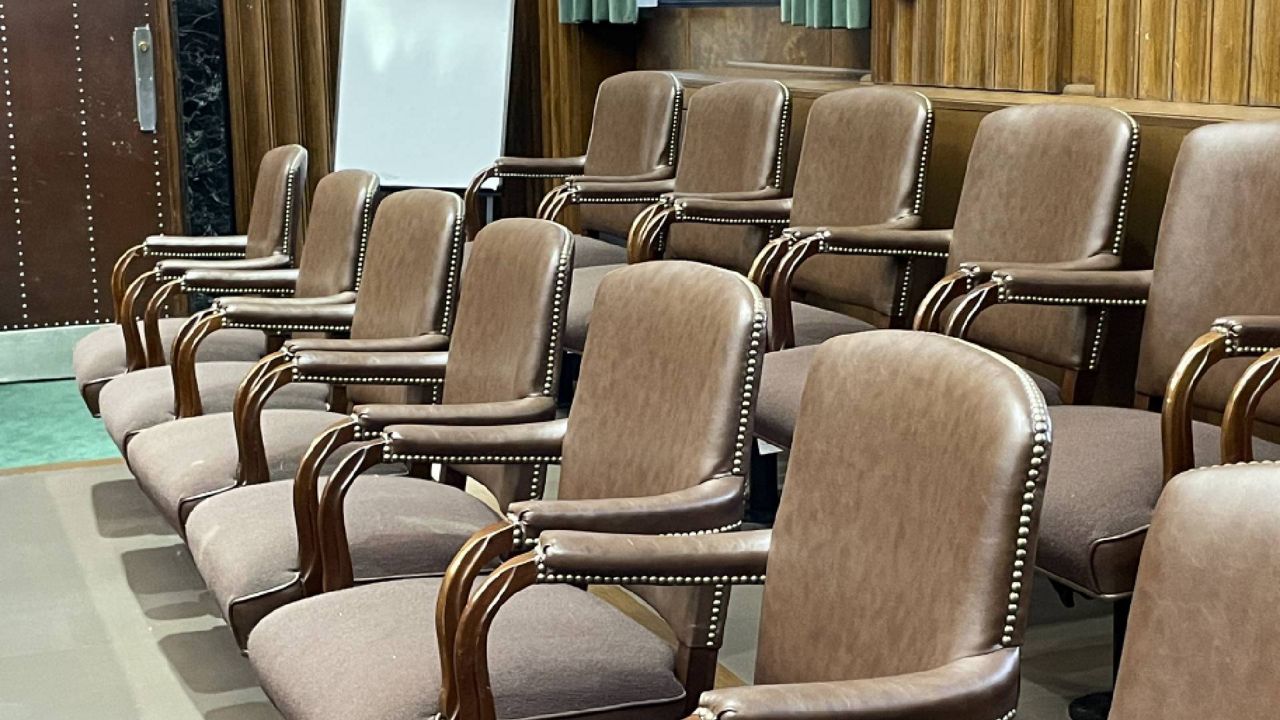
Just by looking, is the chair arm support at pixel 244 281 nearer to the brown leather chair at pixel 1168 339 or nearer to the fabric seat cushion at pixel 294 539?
the fabric seat cushion at pixel 294 539

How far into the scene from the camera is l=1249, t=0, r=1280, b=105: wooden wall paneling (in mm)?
2988

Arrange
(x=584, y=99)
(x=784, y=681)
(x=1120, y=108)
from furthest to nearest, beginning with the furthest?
(x=584, y=99)
(x=1120, y=108)
(x=784, y=681)

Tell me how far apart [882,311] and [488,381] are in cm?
107

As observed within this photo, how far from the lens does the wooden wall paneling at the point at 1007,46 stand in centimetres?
366

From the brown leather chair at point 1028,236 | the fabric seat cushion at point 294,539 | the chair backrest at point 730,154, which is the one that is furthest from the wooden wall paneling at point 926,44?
the fabric seat cushion at point 294,539

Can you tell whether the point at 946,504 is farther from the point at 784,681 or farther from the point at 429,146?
the point at 429,146

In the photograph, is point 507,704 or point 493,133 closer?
point 507,704

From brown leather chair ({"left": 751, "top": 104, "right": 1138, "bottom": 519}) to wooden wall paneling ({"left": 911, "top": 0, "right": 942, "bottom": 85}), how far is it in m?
0.77

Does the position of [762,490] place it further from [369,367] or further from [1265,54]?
[1265,54]

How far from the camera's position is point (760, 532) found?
5.98 ft

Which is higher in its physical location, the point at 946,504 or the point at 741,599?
the point at 946,504

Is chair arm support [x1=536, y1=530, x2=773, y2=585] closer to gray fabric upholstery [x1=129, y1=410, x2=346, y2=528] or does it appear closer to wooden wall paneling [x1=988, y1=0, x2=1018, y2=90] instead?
gray fabric upholstery [x1=129, y1=410, x2=346, y2=528]

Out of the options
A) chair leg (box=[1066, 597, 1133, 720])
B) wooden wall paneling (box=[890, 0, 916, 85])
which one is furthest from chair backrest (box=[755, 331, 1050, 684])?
wooden wall paneling (box=[890, 0, 916, 85])

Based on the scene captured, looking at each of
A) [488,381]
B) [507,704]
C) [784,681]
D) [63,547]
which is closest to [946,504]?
[784,681]
